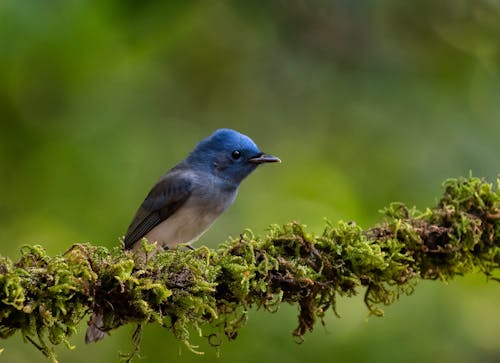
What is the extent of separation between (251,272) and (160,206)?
271cm

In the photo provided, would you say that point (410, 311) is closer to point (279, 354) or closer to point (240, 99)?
point (279, 354)

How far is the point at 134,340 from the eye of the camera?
304 centimetres

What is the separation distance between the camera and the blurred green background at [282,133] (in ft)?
19.8

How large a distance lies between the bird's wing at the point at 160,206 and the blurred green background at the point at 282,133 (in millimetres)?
462

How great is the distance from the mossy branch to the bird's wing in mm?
2307

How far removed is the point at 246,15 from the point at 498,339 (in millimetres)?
3201

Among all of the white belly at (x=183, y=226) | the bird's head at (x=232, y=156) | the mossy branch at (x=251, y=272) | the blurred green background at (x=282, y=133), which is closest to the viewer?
the mossy branch at (x=251, y=272)

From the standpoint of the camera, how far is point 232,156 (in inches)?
232

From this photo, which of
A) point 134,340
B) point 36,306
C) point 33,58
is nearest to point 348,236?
point 134,340

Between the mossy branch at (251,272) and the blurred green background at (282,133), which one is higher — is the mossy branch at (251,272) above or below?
below

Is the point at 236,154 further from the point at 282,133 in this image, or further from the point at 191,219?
the point at 282,133

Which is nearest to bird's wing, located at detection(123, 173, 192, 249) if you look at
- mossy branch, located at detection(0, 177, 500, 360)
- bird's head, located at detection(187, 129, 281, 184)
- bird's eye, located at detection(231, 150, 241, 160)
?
bird's head, located at detection(187, 129, 281, 184)

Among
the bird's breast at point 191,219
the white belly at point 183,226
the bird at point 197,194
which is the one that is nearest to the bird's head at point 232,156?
the bird at point 197,194

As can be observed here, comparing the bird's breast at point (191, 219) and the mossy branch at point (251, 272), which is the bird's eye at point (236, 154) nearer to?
the bird's breast at point (191, 219)
